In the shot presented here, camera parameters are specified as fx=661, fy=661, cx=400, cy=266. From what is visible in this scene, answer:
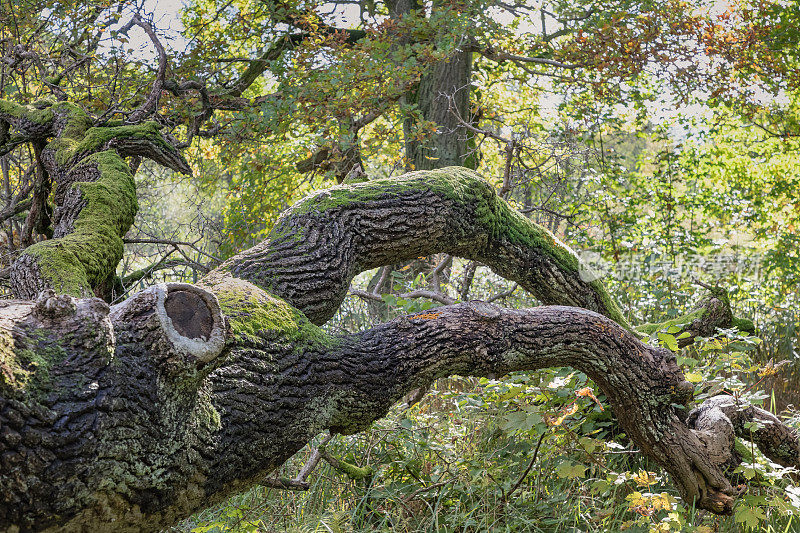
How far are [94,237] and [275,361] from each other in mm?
1538

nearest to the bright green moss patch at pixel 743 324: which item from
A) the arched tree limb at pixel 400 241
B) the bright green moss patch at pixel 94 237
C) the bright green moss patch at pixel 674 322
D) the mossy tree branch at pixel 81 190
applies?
the bright green moss patch at pixel 674 322

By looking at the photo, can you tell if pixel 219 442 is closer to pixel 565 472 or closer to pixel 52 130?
pixel 565 472

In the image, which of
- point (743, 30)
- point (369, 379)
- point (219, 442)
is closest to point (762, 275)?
point (743, 30)

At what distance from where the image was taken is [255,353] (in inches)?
84.3

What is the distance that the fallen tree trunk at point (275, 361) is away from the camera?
5.13 ft

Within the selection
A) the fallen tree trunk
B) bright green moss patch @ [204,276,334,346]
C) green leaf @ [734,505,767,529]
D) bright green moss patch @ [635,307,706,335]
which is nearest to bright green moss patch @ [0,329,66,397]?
the fallen tree trunk

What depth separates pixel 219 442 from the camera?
6.33ft

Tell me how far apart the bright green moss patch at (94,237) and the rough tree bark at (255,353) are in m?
0.01

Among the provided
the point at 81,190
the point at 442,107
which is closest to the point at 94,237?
the point at 81,190

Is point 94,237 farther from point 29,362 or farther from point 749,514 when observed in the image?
point 749,514

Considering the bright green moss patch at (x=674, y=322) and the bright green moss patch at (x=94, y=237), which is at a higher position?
the bright green moss patch at (x=94, y=237)

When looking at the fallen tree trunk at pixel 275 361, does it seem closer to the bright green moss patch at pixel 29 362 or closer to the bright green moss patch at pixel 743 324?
the bright green moss patch at pixel 29 362

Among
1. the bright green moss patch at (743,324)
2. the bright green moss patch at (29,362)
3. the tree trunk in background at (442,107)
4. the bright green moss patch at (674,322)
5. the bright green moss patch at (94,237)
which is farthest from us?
the tree trunk in background at (442,107)

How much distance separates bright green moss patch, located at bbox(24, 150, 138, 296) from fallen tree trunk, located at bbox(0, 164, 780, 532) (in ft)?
2.10
